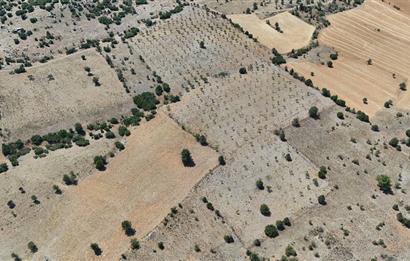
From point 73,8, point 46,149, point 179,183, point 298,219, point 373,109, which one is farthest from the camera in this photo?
point 73,8

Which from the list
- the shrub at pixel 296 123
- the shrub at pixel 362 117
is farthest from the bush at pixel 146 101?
the shrub at pixel 362 117

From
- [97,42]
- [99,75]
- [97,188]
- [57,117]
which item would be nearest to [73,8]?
[97,42]

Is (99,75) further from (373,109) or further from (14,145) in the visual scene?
(373,109)

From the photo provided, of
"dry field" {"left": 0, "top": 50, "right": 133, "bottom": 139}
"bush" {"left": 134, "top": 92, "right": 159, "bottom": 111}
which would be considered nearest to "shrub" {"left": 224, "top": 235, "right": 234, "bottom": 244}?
"bush" {"left": 134, "top": 92, "right": 159, "bottom": 111}

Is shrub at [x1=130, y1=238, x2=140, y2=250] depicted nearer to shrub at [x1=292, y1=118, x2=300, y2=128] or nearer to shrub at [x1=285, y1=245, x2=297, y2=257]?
shrub at [x1=285, y1=245, x2=297, y2=257]

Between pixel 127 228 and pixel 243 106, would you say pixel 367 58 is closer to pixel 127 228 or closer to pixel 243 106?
pixel 243 106
